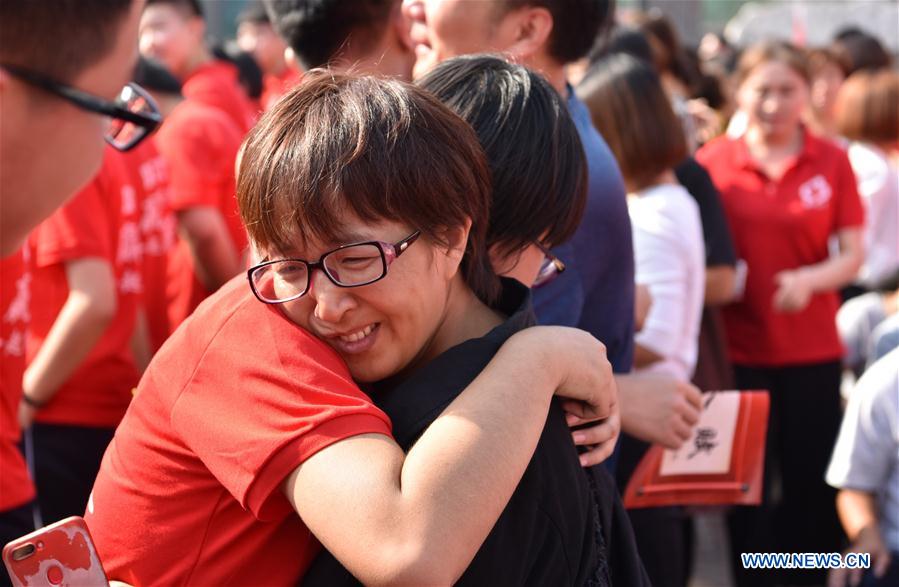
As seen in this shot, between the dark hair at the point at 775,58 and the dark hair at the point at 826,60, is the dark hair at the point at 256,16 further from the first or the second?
the dark hair at the point at 775,58

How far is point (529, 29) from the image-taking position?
2.74 metres

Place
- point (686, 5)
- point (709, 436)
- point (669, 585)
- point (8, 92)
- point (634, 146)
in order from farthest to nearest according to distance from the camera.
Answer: point (686, 5) < point (634, 146) < point (669, 585) < point (709, 436) < point (8, 92)

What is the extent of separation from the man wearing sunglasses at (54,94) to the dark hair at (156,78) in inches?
138

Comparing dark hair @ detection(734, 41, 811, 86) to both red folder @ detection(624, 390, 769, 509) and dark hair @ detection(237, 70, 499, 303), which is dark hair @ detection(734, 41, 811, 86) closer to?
red folder @ detection(624, 390, 769, 509)

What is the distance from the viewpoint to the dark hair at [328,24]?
2.88 metres

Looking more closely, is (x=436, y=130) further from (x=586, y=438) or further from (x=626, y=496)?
(x=626, y=496)

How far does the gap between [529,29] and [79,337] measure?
173 centimetres

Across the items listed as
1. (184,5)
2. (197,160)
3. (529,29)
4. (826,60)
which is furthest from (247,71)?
(529,29)

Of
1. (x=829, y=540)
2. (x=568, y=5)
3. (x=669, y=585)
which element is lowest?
(x=829, y=540)

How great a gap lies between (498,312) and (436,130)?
14.1 inches

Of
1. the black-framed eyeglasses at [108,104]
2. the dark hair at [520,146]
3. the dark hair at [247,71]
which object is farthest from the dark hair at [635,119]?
the dark hair at [247,71]

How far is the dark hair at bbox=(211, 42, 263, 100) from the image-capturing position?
8.39 meters

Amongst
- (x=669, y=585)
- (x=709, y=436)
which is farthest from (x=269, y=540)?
(x=669, y=585)

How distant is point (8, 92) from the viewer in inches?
53.9
